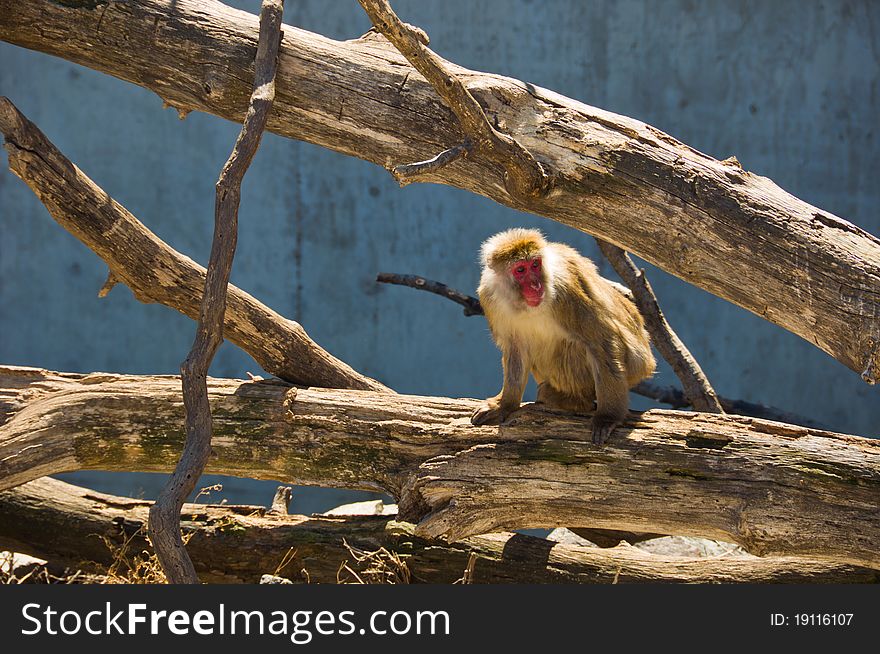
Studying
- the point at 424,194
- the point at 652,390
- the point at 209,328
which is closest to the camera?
the point at 209,328

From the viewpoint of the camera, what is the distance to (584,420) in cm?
439

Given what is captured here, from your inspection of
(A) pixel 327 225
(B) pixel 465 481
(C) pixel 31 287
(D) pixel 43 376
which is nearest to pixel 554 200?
(B) pixel 465 481

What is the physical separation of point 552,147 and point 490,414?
4.18 feet

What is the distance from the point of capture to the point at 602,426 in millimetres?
4289

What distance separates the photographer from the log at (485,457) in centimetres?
400

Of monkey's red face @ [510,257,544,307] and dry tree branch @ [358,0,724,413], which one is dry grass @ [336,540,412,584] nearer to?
monkey's red face @ [510,257,544,307]

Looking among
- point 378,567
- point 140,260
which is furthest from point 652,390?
point 140,260

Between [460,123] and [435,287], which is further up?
[460,123]

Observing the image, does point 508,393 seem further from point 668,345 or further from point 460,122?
point 668,345

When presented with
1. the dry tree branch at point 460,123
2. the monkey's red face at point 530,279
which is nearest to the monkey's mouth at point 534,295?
the monkey's red face at point 530,279

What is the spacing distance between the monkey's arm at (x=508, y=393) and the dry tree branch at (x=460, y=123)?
3.16ft

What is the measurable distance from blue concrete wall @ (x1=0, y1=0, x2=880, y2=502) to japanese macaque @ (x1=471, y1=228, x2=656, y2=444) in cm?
394

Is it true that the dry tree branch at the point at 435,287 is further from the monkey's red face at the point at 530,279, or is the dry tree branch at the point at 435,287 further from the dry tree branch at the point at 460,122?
the dry tree branch at the point at 460,122

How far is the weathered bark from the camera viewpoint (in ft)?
12.9
